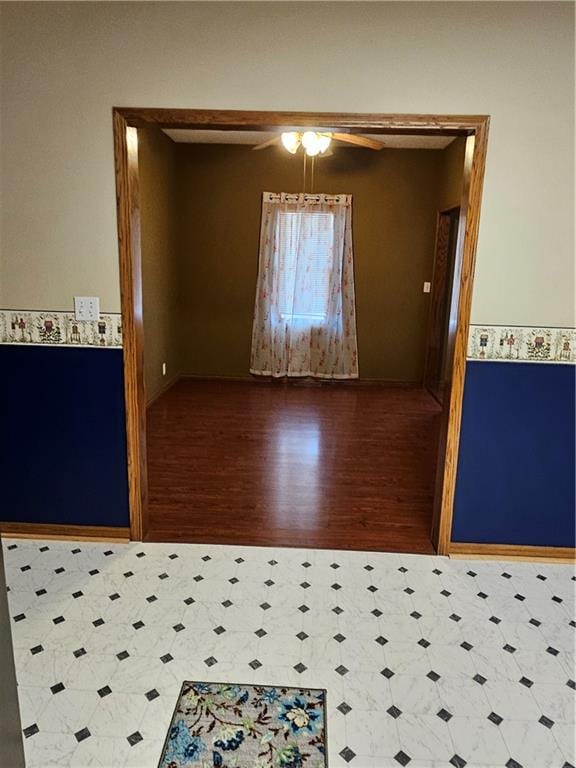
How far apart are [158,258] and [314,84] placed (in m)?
3.48

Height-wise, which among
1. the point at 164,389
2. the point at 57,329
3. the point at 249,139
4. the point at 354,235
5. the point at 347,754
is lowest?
the point at 347,754

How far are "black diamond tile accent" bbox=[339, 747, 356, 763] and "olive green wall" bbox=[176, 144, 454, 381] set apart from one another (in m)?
5.06

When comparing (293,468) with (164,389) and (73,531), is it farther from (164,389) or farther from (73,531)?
(164,389)

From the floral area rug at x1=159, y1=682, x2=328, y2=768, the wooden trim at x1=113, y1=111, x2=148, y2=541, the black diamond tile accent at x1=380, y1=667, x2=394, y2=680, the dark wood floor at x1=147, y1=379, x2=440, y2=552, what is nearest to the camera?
the floral area rug at x1=159, y1=682, x2=328, y2=768

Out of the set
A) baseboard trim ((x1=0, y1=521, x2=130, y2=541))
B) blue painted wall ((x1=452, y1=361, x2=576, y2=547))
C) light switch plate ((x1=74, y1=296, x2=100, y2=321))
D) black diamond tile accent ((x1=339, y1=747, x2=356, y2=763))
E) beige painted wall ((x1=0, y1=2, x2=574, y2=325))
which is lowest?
black diamond tile accent ((x1=339, y1=747, x2=356, y2=763))

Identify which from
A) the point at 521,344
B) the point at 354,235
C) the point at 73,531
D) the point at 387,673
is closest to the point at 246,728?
the point at 387,673

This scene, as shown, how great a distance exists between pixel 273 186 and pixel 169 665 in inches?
209

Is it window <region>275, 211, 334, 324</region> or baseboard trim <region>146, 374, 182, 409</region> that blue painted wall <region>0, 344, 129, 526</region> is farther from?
window <region>275, 211, 334, 324</region>

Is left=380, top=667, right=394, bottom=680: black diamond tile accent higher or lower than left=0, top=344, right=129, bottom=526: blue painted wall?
lower

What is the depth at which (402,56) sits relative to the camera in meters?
2.43

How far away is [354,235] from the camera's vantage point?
Result: 629 centimetres

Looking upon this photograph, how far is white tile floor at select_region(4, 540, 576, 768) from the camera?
1.80m

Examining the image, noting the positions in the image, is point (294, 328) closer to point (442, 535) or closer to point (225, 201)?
point (225, 201)

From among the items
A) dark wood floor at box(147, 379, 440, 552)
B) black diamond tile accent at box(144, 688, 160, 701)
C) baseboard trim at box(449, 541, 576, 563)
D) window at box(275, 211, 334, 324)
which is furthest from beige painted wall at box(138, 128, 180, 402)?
black diamond tile accent at box(144, 688, 160, 701)
